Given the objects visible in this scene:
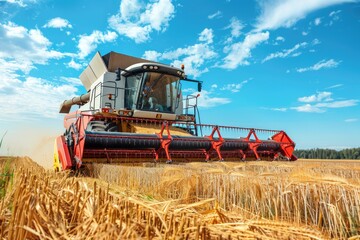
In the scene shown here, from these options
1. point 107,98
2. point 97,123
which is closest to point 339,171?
point 97,123

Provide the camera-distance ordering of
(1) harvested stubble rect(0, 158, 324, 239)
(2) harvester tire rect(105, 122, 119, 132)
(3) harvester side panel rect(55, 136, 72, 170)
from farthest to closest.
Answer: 1. (2) harvester tire rect(105, 122, 119, 132)
2. (3) harvester side panel rect(55, 136, 72, 170)
3. (1) harvested stubble rect(0, 158, 324, 239)

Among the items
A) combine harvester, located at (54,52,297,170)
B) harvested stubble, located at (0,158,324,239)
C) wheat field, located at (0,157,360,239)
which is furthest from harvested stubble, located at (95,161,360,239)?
combine harvester, located at (54,52,297,170)

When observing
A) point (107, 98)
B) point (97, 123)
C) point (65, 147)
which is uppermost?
point (107, 98)

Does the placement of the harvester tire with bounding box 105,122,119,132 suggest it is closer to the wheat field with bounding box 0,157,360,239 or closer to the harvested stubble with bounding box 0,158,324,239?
the wheat field with bounding box 0,157,360,239

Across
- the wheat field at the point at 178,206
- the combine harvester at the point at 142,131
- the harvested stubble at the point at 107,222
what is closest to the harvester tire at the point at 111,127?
the combine harvester at the point at 142,131

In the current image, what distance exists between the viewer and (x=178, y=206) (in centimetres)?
143

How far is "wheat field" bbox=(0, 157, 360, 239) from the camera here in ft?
3.39

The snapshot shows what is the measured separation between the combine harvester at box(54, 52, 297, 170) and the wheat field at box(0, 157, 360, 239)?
0.88 metres

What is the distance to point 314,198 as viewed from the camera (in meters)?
2.33

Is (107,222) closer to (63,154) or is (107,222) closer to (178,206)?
(178,206)

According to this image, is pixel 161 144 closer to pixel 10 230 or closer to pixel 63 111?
pixel 10 230

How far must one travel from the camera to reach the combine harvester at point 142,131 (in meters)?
5.63

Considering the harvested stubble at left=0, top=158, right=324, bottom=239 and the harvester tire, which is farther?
the harvester tire

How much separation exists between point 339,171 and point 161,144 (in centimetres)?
332
